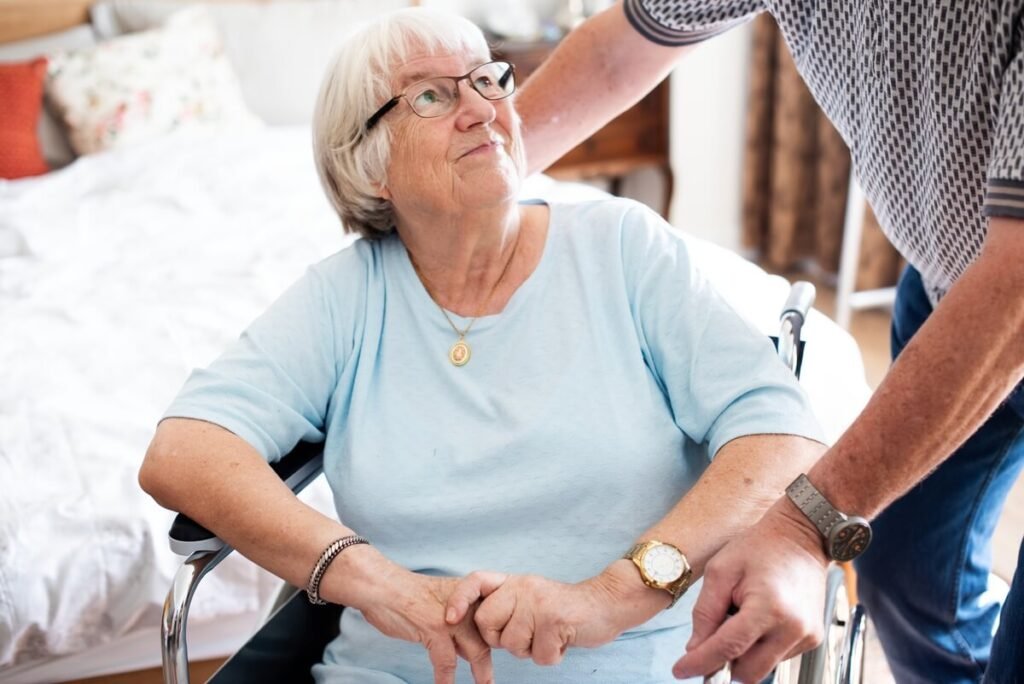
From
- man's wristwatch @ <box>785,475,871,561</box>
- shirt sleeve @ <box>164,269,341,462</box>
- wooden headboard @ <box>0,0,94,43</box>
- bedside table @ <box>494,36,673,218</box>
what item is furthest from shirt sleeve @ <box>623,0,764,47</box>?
wooden headboard @ <box>0,0,94,43</box>

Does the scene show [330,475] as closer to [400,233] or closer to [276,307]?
[276,307]

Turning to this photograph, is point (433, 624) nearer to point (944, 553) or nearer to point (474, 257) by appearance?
point (474, 257)

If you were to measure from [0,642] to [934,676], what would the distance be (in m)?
1.45

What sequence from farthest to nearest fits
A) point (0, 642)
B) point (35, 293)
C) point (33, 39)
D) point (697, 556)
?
point (33, 39)
point (35, 293)
point (0, 642)
point (697, 556)

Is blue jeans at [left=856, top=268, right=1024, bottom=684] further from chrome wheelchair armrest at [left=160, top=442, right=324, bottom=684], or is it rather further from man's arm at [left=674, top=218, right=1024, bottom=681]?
chrome wheelchair armrest at [left=160, top=442, right=324, bottom=684]

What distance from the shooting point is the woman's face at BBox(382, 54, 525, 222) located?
1.27m

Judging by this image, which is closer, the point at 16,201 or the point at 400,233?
the point at 400,233

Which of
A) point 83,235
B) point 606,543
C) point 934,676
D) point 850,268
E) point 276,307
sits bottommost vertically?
point 850,268

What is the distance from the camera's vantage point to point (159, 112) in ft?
9.59

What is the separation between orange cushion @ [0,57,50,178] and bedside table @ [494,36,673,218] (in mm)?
1883

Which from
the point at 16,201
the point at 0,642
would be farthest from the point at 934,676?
the point at 16,201

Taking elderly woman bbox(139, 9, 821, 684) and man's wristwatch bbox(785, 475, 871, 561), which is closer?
man's wristwatch bbox(785, 475, 871, 561)

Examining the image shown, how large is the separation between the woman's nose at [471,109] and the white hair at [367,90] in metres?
0.07

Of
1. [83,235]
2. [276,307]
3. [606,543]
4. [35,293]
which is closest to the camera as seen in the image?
[606,543]
